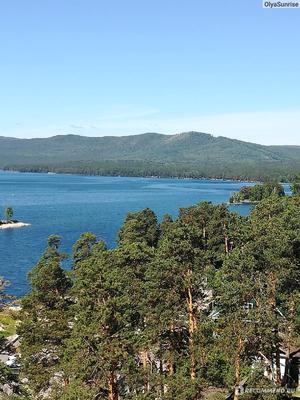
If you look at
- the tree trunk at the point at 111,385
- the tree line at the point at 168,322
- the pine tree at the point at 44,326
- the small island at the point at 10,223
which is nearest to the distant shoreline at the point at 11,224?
the small island at the point at 10,223

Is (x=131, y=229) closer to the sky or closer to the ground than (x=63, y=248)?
closer to the sky

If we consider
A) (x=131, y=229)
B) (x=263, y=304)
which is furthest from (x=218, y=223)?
(x=263, y=304)

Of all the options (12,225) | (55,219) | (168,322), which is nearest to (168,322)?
(168,322)

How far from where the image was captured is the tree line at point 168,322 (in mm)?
16344

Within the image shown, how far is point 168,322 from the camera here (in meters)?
18.1

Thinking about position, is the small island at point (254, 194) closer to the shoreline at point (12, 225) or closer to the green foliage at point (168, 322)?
the shoreline at point (12, 225)

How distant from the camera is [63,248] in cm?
8125

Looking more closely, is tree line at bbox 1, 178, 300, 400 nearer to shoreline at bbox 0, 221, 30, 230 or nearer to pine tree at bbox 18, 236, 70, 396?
pine tree at bbox 18, 236, 70, 396

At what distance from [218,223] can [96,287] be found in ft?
99.7

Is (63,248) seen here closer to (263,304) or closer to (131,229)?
(131,229)

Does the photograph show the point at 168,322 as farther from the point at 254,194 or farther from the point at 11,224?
the point at 254,194

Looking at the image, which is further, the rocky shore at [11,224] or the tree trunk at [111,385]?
the rocky shore at [11,224]

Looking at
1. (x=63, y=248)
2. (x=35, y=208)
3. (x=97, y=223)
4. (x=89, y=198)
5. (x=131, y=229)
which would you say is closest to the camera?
(x=131, y=229)

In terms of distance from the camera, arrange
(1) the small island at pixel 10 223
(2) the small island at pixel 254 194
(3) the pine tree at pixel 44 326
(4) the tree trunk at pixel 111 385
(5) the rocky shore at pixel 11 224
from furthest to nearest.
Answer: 1. (2) the small island at pixel 254 194
2. (1) the small island at pixel 10 223
3. (5) the rocky shore at pixel 11 224
4. (3) the pine tree at pixel 44 326
5. (4) the tree trunk at pixel 111 385
